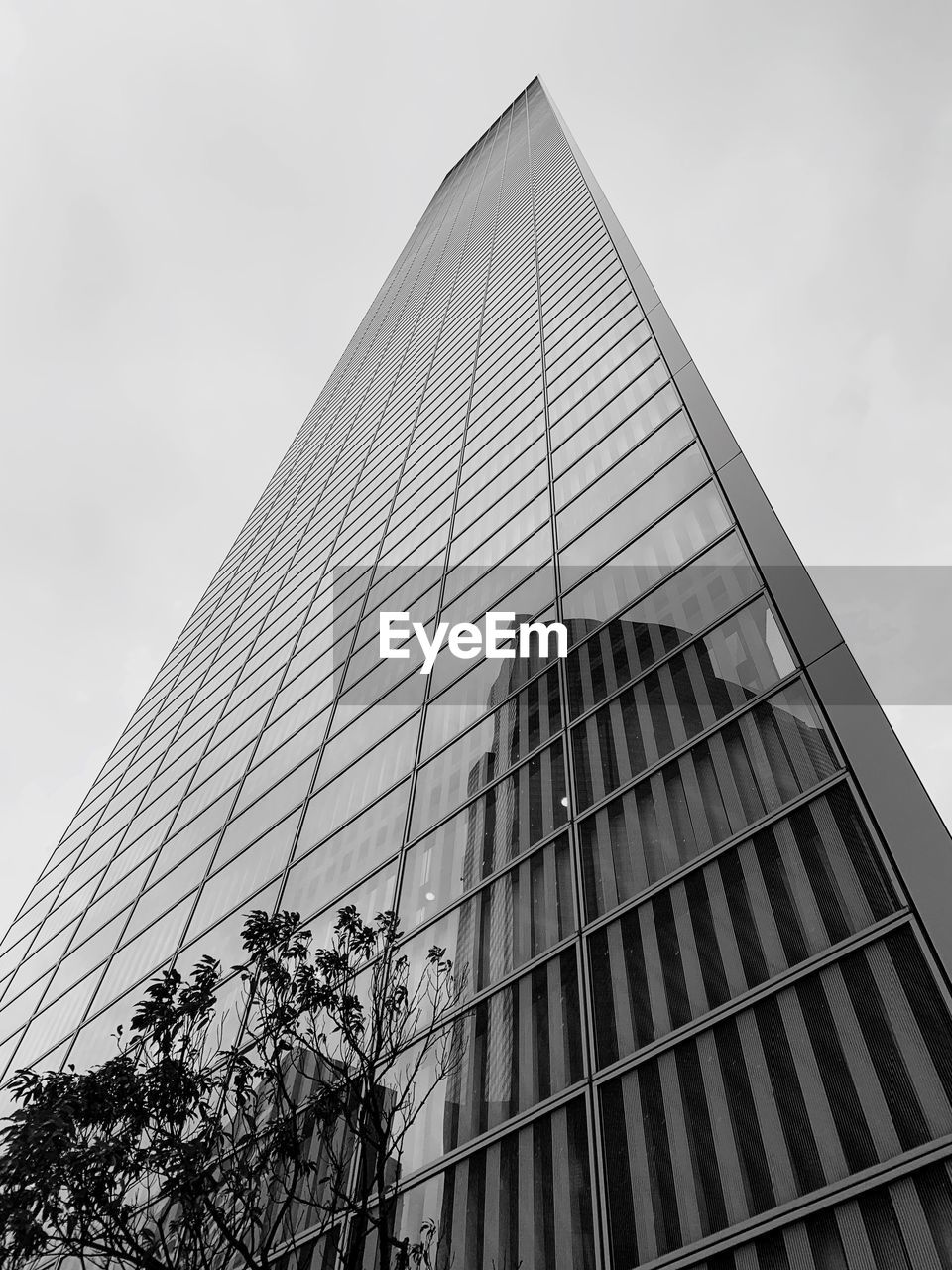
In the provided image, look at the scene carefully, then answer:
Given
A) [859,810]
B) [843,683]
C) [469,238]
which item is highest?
[469,238]

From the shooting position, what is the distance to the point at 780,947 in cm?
924

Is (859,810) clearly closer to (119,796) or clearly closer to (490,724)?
(490,724)

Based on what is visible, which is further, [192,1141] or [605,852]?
[605,852]

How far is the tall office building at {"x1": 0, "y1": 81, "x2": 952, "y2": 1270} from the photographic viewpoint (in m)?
8.15

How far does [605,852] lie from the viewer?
39.8ft

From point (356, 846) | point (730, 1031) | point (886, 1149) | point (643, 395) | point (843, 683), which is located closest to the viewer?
point (886, 1149)

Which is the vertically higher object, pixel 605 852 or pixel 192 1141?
pixel 605 852

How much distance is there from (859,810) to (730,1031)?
2629mm

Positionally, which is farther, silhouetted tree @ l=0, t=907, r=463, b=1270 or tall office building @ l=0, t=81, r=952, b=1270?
tall office building @ l=0, t=81, r=952, b=1270

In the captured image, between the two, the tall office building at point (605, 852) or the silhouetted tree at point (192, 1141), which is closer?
the silhouetted tree at point (192, 1141)

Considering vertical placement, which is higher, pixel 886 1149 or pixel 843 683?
pixel 843 683

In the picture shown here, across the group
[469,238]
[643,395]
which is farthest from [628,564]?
[469,238]

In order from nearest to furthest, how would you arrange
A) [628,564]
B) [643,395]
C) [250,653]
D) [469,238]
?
[628,564]
[643,395]
[250,653]
[469,238]

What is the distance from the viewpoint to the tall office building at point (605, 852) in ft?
26.7
